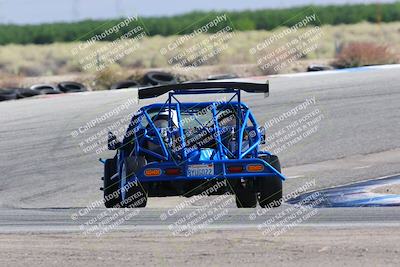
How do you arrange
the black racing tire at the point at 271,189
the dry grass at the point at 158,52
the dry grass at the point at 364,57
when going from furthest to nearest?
the dry grass at the point at 158,52 → the dry grass at the point at 364,57 → the black racing tire at the point at 271,189

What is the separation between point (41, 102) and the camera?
2183 centimetres

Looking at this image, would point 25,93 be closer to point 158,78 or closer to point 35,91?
point 35,91

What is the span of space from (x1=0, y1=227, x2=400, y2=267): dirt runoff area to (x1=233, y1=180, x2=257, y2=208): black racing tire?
227cm

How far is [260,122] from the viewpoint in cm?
1964

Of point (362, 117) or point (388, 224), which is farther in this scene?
point (362, 117)

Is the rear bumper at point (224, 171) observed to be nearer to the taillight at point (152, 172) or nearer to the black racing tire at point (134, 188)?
the taillight at point (152, 172)

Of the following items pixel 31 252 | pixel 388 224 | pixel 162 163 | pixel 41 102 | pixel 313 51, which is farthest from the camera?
pixel 313 51

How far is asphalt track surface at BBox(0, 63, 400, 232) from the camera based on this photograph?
1076 cm

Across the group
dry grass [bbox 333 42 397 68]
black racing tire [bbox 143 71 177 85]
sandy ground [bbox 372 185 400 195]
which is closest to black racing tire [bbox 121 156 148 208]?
sandy ground [bbox 372 185 400 195]

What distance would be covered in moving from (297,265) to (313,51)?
115ft

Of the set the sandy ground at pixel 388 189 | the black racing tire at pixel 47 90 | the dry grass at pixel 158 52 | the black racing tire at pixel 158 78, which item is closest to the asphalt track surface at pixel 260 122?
the sandy ground at pixel 388 189

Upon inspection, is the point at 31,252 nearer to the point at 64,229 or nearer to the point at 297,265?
the point at 64,229

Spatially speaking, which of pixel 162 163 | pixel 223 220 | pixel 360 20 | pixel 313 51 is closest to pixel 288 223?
pixel 223 220

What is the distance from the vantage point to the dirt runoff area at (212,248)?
790 centimetres
